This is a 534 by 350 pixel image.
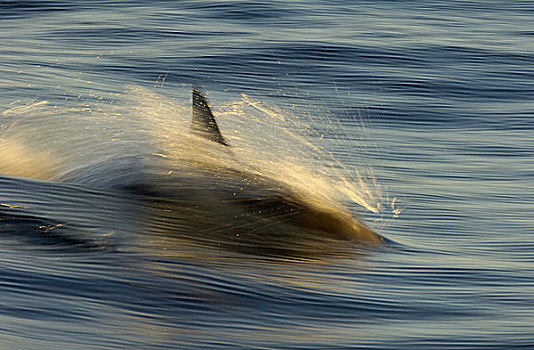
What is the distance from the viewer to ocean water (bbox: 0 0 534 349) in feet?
18.3

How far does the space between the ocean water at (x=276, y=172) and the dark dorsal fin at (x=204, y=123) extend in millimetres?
203

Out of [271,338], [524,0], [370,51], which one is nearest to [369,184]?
[271,338]

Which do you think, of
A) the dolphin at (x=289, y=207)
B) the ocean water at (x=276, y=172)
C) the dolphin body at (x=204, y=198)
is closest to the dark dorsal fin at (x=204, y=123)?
the dolphin body at (x=204, y=198)

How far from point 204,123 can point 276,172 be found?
96 centimetres

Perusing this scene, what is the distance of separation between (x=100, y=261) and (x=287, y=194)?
67.1 inches

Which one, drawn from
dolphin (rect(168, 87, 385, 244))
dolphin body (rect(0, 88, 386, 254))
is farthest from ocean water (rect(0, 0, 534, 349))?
dolphin (rect(168, 87, 385, 244))

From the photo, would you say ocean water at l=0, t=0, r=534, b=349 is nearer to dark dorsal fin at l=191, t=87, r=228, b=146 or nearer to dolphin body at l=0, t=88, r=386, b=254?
dolphin body at l=0, t=88, r=386, b=254

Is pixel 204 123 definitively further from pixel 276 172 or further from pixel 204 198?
pixel 204 198

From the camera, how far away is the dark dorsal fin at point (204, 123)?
863 cm

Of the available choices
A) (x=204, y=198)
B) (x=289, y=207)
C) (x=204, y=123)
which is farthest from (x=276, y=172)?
(x=204, y=123)

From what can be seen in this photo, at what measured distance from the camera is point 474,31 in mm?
16406

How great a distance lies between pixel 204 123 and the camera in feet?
28.8

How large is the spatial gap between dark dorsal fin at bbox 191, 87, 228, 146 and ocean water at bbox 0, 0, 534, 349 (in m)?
0.20

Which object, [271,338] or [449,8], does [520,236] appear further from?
[449,8]
